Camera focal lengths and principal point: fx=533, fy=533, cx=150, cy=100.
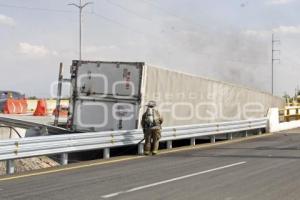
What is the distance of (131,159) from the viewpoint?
1403cm

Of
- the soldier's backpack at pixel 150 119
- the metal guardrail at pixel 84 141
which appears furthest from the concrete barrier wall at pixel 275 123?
the soldier's backpack at pixel 150 119

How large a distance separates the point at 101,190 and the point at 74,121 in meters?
7.91

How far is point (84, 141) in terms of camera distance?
13531 millimetres

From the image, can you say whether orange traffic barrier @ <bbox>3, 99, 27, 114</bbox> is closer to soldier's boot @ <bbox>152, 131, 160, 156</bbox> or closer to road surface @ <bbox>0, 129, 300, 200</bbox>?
soldier's boot @ <bbox>152, 131, 160, 156</bbox>

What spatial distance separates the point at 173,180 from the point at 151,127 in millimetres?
4882

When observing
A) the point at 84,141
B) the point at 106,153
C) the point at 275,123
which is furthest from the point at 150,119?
the point at 275,123

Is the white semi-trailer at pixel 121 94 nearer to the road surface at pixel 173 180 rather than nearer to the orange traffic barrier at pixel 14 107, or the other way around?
the road surface at pixel 173 180

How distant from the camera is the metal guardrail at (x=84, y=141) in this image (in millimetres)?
11469

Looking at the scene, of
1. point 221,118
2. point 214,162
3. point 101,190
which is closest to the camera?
point 101,190

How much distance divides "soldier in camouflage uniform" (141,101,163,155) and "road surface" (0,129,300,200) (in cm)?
54

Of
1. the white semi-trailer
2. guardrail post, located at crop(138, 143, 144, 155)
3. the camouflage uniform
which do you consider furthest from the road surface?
the white semi-trailer

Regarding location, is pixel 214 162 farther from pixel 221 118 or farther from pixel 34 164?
pixel 221 118

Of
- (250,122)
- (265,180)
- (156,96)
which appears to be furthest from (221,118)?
(265,180)

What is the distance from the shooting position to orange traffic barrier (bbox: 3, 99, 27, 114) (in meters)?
35.0
